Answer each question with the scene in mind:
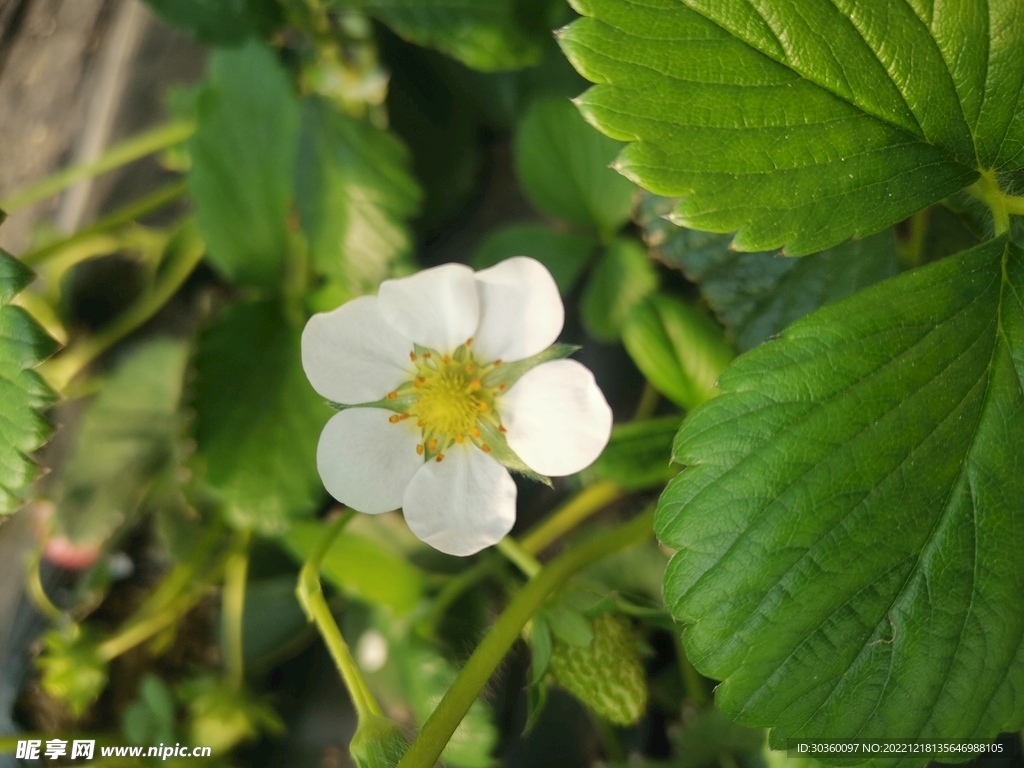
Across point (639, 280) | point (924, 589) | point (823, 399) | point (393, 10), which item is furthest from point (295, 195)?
point (924, 589)

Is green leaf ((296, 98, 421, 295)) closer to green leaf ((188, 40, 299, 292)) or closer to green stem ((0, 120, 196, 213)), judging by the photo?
green leaf ((188, 40, 299, 292))

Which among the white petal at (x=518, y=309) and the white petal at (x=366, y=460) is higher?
the white petal at (x=518, y=309)

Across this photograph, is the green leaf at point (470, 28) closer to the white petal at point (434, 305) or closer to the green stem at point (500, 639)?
the white petal at point (434, 305)

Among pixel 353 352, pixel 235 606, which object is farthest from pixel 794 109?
pixel 235 606

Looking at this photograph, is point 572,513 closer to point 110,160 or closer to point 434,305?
point 434,305

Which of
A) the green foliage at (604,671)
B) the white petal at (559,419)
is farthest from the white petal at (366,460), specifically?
the green foliage at (604,671)

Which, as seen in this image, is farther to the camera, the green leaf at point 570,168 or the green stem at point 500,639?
the green leaf at point 570,168

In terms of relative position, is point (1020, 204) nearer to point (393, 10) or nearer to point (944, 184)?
point (944, 184)
